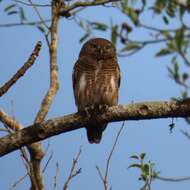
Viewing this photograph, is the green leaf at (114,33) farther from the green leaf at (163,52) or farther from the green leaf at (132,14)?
the green leaf at (163,52)

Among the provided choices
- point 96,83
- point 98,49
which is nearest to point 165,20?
point 96,83

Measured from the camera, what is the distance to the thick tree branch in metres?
3.73

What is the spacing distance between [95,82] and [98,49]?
716mm

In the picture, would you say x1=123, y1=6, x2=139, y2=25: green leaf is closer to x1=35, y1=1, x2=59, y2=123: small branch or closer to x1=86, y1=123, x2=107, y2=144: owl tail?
x1=35, y1=1, x2=59, y2=123: small branch

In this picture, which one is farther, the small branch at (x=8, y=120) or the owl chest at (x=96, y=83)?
the owl chest at (x=96, y=83)

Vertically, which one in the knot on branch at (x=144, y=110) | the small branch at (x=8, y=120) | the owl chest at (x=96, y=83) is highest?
the owl chest at (x=96, y=83)

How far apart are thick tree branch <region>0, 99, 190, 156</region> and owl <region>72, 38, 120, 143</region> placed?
4.72 feet

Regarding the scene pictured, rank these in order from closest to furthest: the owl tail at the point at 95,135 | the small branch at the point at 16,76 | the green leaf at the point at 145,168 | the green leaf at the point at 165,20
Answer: the green leaf at the point at 165,20 < the small branch at the point at 16,76 < the green leaf at the point at 145,168 < the owl tail at the point at 95,135

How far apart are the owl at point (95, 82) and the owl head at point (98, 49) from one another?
1 centimetres

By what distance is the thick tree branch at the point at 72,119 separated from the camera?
12.2 feet

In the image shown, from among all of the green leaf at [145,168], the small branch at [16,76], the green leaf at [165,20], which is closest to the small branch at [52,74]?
the small branch at [16,76]

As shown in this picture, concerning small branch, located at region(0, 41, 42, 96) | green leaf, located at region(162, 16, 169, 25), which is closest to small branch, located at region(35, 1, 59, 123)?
small branch, located at region(0, 41, 42, 96)

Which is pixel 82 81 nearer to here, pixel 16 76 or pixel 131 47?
pixel 16 76

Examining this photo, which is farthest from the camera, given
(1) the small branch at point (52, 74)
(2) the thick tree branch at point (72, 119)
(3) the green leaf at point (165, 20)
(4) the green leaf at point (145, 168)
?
(4) the green leaf at point (145, 168)
